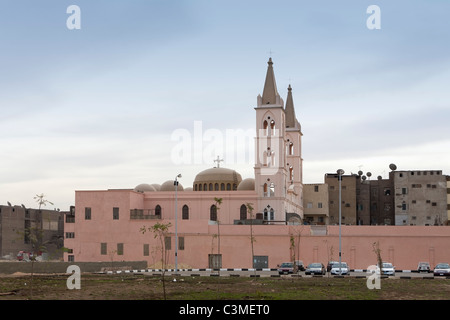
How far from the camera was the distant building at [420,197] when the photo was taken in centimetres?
10200

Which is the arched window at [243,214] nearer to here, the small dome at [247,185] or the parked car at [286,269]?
the small dome at [247,185]

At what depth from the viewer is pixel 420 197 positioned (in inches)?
4063

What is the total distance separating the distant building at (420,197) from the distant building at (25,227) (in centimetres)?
5244

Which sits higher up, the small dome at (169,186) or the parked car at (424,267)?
the small dome at (169,186)

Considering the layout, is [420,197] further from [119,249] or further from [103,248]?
[103,248]

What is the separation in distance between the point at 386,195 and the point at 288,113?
22.0 m

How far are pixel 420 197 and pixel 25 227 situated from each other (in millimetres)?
61252

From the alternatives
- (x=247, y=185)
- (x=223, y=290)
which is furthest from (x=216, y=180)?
(x=223, y=290)

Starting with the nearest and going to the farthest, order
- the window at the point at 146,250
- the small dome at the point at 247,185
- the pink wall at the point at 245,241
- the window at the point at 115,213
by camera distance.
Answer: the pink wall at the point at 245,241, the window at the point at 146,250, the window at the point at 115,213, the small dome at the point at 247,185

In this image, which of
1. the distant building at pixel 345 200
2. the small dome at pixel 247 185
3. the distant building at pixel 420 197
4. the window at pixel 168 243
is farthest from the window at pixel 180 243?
the distant building at pixel 420 197
